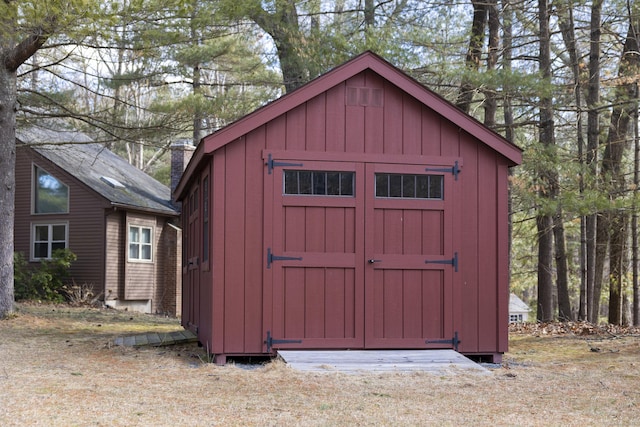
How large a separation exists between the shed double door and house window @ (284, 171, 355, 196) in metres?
0.01

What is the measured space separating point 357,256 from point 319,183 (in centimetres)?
→ 103

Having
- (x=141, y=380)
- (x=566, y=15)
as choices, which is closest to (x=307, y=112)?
(x=141, y=380)

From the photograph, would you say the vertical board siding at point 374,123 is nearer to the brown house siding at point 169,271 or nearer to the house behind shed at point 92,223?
the house behind shed at point 92,223

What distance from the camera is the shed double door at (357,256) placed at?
390 inches

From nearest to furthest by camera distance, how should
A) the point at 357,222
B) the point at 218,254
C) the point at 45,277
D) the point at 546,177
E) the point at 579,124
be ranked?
1. the point at 218,254
2. the point at 357,222
3. the point at 546,177
4. the point at 579,124
5. the point at 45,277

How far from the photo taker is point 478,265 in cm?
1036

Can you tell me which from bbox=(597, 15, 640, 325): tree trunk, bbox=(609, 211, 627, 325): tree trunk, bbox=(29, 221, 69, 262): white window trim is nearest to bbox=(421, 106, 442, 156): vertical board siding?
bbox=(597, 15, 640, 325): tree trunk

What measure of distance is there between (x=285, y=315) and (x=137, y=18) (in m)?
6.70

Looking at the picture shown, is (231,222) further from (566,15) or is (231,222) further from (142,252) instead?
(142,252)

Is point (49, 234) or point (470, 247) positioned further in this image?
point (49, 234)

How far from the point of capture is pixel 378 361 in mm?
9367

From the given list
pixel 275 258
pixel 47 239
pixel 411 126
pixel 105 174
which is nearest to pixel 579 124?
pixel 411 126

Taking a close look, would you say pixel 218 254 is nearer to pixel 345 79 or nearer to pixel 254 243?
pixel 254 243

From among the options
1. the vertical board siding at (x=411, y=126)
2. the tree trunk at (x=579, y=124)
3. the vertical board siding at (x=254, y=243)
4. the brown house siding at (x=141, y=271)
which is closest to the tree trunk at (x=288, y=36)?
the tree trunk at (x=579, y=124)
